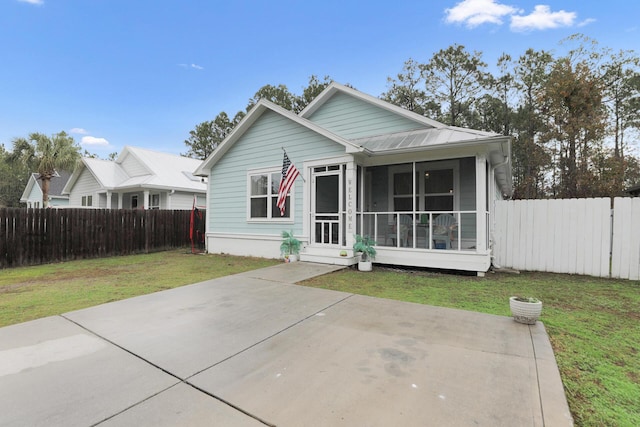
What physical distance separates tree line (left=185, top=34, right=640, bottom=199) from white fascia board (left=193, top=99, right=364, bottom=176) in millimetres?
14621

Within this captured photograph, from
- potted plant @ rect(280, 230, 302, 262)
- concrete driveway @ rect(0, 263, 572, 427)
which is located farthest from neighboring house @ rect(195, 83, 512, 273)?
concrete driveway @ rect(0, 263, 572, 427)

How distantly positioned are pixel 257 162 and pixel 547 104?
65.4ft

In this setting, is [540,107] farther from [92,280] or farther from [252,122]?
[92,280]

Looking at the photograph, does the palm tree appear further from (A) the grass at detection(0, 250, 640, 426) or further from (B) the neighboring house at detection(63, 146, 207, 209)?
(A) the grass at detection(0, 250, 640, 426)

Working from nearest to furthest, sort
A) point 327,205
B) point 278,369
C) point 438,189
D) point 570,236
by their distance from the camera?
point 278,369, point 570,236, point 327,205, point 438,189

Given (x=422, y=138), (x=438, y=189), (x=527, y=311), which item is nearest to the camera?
(x=527, y=311)

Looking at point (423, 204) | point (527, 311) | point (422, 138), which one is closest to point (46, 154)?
point (422, 138)

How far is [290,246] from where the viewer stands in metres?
8.86

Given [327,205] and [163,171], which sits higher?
[163,171]

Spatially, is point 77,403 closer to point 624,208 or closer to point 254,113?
point 254,113

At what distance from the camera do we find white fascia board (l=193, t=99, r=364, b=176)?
26.5ft

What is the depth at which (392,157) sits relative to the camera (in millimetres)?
8219

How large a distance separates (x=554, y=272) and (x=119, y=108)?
89.8ft

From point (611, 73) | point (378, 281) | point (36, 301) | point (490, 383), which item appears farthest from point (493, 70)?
point (36, 301)
